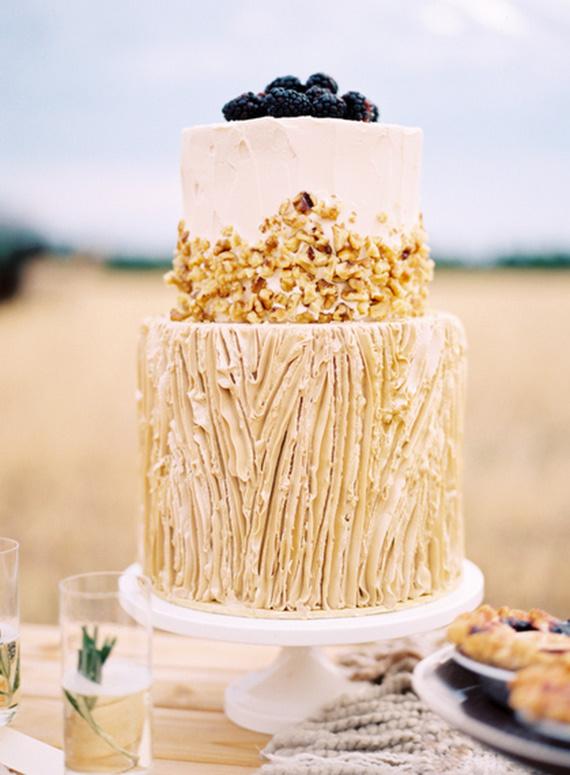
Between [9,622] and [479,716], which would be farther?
[9,622]

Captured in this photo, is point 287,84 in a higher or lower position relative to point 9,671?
higher

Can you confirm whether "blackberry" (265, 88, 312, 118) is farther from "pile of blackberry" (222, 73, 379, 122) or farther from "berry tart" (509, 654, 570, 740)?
"berry tart" (509, 654, 570, 740)

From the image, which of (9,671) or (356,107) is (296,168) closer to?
(356,107)

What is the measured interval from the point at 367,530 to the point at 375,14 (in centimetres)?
202

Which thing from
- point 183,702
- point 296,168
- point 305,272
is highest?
point 296,168

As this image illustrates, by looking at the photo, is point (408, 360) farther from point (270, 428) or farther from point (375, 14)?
point (375, 14)

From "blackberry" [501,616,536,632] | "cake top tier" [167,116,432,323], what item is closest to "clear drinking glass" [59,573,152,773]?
"blackberry" [501,616,536,632]

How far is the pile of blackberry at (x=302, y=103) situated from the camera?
5.51ft

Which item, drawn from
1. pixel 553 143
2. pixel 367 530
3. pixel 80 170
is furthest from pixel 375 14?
pixel 367 530

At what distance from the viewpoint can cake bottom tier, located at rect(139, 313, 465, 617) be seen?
1.61m

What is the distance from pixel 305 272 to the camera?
1.67 meters

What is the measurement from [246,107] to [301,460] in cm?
59

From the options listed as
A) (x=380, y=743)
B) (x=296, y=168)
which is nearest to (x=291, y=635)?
(x=380, y=743)

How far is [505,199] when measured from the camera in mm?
3311
